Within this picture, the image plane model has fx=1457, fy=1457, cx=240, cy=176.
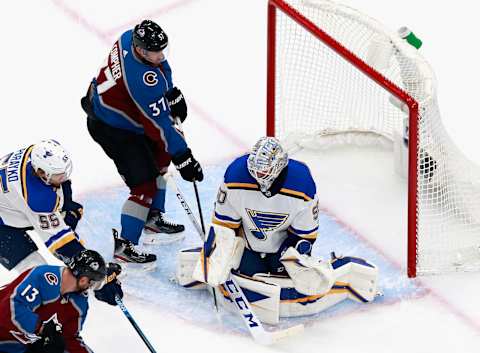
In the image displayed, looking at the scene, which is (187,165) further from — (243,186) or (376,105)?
(376,105)

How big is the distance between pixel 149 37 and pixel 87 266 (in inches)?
47.9

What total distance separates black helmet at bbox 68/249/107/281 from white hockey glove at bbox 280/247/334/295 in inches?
37.7

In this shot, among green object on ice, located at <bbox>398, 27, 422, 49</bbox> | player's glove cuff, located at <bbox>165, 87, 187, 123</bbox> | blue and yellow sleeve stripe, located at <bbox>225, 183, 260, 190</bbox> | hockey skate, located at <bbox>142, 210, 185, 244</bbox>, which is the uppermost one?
green object on ice, located at <bbox>398, 27, 422, 49</bbox>

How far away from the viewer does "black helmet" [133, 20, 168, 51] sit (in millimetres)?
5988

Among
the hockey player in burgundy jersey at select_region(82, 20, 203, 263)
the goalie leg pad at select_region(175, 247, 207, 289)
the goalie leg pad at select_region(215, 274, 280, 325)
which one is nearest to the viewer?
the goalie leg pad at select_region(215, 274, 280, 325)

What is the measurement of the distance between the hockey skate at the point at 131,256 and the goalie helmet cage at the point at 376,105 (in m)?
1.03

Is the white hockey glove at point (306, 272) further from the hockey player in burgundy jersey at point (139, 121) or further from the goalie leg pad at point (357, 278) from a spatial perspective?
the hockey player in burgundy jersey at point (139, 121)

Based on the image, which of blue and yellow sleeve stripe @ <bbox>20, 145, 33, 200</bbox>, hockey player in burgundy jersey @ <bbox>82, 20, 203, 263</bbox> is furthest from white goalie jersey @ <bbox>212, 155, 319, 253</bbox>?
blue and yellow sleeve stripe @ <bbox>20, 145, 33, 200</bbox>

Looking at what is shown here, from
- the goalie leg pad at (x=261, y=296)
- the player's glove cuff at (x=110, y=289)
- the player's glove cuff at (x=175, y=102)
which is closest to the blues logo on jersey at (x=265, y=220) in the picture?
the goalie leg pad at (x=261, y=296)

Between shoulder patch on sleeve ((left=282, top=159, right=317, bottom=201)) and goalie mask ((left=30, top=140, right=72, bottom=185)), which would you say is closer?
goalie mask ((left=30, top=140, right=72, bottom=185))

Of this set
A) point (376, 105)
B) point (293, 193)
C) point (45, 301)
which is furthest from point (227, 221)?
point (376, 105)

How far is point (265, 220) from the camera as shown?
5.87m

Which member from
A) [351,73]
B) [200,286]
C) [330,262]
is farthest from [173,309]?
[351,73]

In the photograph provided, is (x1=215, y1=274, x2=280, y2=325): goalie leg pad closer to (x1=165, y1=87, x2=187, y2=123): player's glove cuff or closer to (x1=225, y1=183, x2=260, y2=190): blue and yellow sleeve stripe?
(x1=225, y1=183, x2=260, y2=190): blue and yellow sleeve stripe
